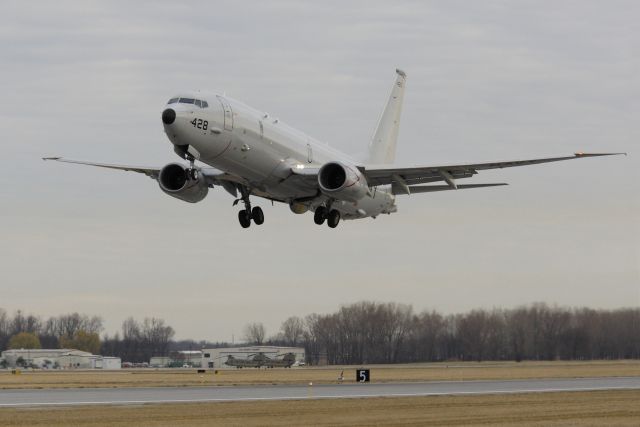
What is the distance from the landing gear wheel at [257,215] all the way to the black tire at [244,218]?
286mm

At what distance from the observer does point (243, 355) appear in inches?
6565

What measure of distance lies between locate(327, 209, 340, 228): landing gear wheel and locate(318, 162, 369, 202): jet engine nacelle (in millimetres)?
4249

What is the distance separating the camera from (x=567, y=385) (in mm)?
68375

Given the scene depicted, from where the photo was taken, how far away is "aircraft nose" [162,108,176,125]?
48.8 m

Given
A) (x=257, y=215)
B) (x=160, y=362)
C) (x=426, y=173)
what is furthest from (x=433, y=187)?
(x=160, y=362)

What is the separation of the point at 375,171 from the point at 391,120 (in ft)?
62.4

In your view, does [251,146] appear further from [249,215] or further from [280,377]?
[280,377]

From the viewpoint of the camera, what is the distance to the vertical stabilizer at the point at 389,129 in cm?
7343

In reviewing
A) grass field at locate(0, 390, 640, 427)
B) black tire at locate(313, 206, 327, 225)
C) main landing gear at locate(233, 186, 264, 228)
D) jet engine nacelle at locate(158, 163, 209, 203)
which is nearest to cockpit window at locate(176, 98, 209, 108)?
jet engine nacelle at locate(158, 163, 209, 203)

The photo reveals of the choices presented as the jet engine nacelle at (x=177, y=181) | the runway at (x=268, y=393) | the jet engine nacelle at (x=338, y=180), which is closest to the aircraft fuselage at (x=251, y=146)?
the jet engine nacelle at (x=338, y=180)

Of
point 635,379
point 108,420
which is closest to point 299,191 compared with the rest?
point 108,420

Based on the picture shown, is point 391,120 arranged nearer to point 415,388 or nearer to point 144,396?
point 415,388

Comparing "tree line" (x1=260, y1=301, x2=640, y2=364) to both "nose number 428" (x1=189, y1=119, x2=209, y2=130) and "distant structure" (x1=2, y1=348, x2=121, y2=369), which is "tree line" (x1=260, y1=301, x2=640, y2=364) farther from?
"nose number 428" (x1=189, y1=119, x2=209, y2=130)

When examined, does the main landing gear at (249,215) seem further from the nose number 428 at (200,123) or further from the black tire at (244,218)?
the nose number 428 at (200,123)
